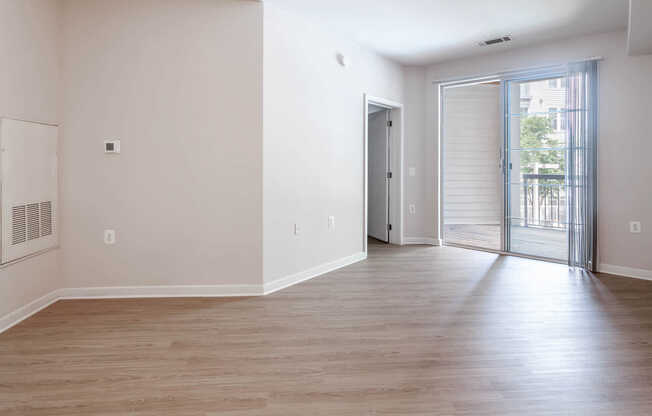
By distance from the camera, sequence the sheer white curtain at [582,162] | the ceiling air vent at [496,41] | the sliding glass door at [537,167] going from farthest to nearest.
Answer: the sliding glass door at [537,167], the ceiling air vent at [496,41], the sheer white curtain at [582,162]

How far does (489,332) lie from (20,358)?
9.33ft

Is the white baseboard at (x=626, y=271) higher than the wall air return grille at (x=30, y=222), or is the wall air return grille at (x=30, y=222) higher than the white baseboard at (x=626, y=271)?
the wall air return grille at (x=30, y=222)

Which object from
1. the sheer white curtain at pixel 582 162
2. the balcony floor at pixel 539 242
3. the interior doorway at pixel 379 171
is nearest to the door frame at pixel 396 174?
the interior doorway at pixel 379 171

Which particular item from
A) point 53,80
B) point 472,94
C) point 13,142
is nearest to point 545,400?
point 13,142

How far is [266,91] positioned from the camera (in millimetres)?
4031

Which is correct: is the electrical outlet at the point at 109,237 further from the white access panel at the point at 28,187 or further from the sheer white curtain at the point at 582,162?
the sheer white curtain at the point at 582,162

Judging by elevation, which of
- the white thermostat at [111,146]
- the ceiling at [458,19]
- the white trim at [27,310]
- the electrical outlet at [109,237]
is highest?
the ceiling at [458,19]

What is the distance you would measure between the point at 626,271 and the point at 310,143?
11.6ft

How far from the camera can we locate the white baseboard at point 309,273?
13.6 feet

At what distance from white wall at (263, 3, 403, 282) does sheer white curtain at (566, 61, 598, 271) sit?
7.61ft

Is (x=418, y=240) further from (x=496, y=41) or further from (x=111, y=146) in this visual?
(x=111, y=146)

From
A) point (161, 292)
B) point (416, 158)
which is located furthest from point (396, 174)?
point (161, 292)

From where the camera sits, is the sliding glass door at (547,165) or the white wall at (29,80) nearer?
the white wall at (29,80)

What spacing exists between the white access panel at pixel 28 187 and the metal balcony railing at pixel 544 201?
513cm
